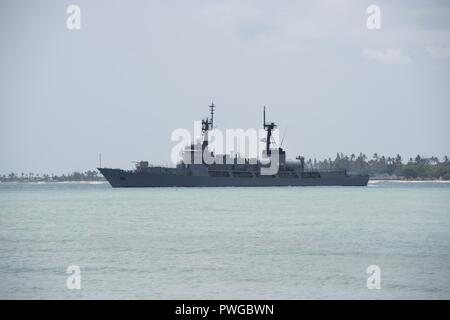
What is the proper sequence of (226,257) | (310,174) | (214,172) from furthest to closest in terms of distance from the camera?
(310,174) < (214,172) < (226,257)

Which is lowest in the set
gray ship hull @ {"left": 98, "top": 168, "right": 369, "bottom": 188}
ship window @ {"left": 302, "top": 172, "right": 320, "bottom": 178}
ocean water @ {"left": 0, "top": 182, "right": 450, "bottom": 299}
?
ocean water @ {"left": 0, "top": 182, "right": 450, "bottom": 299}

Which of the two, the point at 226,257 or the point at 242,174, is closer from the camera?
the point at 226,257

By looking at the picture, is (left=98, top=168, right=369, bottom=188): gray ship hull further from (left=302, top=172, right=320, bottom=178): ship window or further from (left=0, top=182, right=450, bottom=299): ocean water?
(left=0, top=182, right=450, bottom=299): ocean water

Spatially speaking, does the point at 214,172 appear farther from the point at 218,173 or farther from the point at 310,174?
the point at 310,174

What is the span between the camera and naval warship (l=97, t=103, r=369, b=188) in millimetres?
130500

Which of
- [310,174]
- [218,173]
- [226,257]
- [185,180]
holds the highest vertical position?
[218,173]

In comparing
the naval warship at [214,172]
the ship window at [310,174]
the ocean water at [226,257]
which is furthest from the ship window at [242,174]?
the ocean water at [226,257]

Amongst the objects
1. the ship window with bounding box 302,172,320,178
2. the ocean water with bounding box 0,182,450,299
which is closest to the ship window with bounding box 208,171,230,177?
the ship window with bounding box 302,172,320,178

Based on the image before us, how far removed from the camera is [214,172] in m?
134

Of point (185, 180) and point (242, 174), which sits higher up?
point (242, 174)

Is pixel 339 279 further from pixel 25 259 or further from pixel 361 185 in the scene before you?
pixel 361 185

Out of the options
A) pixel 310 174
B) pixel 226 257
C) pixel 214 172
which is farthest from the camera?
pixel 310 174

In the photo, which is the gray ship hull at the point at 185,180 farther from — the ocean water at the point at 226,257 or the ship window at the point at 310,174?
the ocean water at the point at 226,257

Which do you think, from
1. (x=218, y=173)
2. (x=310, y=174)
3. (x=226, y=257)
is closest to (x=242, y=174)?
(x=218, y=173)
